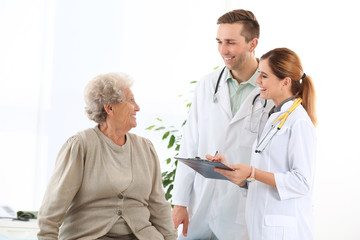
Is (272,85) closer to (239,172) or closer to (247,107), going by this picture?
(247,107)

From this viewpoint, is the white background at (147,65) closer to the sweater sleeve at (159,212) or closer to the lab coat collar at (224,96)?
the lab coat collar at (224,96)

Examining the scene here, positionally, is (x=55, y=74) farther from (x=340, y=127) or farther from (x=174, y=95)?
(x=340, y=127)

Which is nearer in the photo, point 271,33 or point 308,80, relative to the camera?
point 308,80

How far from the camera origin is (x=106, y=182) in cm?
215

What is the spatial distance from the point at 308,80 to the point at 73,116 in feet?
7.76

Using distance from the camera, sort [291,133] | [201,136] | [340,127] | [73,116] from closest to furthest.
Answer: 1. [291,133]
2. [201,136]
3. [340,127]
4. [73,116]

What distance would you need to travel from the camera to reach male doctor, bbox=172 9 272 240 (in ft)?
8.05

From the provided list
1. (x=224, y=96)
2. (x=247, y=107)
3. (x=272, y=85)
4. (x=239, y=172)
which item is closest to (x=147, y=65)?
(x=224, y=96)

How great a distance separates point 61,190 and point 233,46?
1061mm

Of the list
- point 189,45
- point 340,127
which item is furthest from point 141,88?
point 340,127

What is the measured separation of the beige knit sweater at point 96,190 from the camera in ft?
6.71

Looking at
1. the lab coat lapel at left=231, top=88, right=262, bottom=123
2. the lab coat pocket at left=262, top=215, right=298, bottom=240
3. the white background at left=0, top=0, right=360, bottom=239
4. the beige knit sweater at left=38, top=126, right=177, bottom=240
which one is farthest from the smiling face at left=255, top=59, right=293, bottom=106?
the white background at left=0, top=0, right=360, bottom=239

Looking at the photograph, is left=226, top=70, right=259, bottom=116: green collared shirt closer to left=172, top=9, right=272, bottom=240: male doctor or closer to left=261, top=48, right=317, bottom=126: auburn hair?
left=172, top=9, right=272, bottom=240: male doctor

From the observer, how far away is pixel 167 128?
4.27 meters
